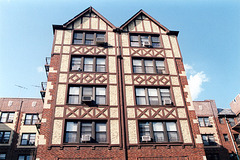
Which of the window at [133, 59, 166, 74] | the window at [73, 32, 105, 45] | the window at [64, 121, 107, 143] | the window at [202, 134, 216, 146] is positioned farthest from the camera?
the window at [202, 134, 216, 146]

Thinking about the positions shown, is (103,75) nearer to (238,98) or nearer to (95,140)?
(95,140)

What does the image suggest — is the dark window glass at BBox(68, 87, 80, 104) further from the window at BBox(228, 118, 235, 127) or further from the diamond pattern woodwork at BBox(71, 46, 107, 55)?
the window at BBox(228, 118, 235, 127)

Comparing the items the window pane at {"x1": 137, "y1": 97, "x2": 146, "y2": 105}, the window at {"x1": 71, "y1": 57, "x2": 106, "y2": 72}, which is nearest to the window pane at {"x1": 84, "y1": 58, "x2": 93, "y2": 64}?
the window at {"x1": 71, "y1": 57, "x2": 106, "y2": 72}

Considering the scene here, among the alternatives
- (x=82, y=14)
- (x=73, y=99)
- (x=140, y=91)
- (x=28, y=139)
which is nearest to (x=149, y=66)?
(x=140, y=91)

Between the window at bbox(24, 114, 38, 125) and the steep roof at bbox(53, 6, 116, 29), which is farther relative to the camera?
the window at bbox(24, 114, 38, 125)

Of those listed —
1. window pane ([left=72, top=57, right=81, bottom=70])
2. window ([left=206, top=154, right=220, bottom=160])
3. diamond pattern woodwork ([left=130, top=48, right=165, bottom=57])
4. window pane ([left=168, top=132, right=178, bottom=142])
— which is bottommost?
window ([left=206, top=154, right=220, bottom=160])

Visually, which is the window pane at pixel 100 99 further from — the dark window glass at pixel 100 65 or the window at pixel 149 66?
the window at pixel 149 66

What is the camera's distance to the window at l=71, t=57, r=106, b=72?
18703 mm

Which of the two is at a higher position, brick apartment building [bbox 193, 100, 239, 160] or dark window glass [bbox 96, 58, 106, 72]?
dark window glass [bbox 96, 58, 106, 72]

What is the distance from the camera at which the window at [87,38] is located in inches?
805

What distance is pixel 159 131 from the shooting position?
16.1 meters

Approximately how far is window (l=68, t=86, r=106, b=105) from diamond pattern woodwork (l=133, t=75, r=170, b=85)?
3.36 metres

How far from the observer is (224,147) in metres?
30.6

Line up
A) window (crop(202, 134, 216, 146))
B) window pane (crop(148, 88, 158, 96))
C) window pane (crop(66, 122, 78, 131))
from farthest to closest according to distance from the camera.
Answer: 1. window (crop(202, 134, 216, 146))
2. window pane (crop(148, 88, 158, 96))
3. window pane (crop(66, 122, 78, 131))
